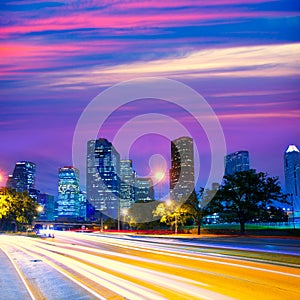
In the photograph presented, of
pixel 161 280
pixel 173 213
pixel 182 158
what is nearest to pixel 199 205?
pixel 173 213

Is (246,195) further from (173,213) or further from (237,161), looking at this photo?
(237,161)

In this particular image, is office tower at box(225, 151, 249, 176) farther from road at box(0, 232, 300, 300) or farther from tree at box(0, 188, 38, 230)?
road at box(0, 232, 300, 300)

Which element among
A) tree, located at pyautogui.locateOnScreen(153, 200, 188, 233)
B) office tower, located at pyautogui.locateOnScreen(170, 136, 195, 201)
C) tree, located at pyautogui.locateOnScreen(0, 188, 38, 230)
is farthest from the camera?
office tower, located at pyautogui.locateOnScreen(170, 136, 195, 201)

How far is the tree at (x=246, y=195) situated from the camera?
69125 mm

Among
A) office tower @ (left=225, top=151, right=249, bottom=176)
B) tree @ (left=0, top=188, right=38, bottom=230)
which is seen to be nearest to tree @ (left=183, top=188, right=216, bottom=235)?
tree @ (left=0, top=188, right=38, bottom=230)

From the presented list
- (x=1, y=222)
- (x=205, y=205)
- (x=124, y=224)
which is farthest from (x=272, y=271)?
(x=124, y=224)

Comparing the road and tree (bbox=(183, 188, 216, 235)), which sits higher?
tree (bbox=(183, 188, 216, 235))

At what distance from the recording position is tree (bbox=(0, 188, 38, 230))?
92.9m

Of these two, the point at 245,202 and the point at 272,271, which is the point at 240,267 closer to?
the point at 272,271

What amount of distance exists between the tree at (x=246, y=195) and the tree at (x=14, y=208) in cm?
4366

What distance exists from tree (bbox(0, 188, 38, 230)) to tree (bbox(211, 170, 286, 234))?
143 feet

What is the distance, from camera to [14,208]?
318 ft

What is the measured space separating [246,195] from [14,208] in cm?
5029

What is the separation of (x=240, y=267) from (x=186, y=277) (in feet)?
14.2
